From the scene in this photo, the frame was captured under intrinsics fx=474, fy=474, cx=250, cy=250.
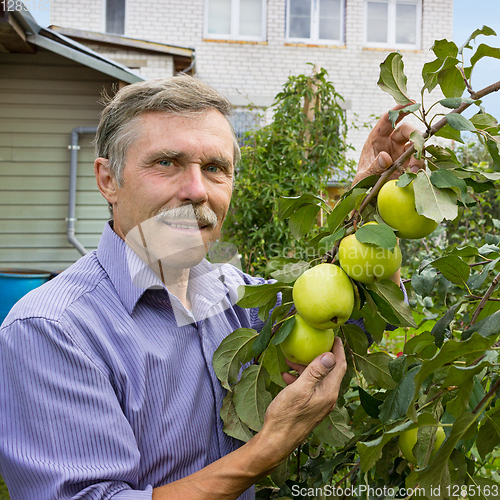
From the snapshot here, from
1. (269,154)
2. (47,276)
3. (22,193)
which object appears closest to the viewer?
(269,154)

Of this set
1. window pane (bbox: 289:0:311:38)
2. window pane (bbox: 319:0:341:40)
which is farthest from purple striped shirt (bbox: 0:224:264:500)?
window pane (bbox: 319:0:341:40)

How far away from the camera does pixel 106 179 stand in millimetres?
1287

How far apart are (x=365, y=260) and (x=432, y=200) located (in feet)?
0.46

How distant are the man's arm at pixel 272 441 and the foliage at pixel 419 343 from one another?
0.08 metres

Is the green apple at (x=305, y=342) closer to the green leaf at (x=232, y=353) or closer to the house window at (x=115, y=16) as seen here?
the green leaf at (x=232, y=353)

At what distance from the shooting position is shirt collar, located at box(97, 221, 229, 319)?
1084mm

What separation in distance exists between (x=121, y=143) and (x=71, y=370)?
0.58 metres

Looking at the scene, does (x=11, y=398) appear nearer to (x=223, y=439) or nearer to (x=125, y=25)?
(x=223, y=439)

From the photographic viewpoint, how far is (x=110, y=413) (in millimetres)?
908

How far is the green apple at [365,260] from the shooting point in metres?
0.79

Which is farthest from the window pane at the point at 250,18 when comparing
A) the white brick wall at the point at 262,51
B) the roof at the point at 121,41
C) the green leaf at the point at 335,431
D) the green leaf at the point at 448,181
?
the green leaf at the point at 448,181

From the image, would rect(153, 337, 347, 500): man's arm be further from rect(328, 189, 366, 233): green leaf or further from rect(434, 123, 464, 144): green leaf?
rect(434, 123, 464, 144): green leaf

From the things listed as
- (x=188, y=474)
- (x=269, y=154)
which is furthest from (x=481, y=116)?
(x=269, y=154)

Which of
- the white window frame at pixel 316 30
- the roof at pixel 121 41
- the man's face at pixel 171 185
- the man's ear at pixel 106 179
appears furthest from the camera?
the white window frame at pixel 316 30
